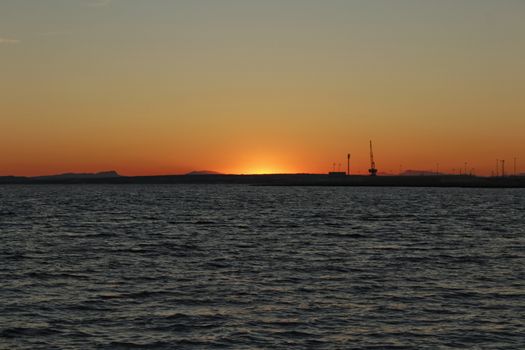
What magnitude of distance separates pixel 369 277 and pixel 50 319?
18.0m

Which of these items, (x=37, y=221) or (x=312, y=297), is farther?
(x=37, y=221)

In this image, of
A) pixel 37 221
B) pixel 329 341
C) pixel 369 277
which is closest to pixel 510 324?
pixel 329 341

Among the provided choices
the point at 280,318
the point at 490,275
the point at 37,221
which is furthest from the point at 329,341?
the point at 37,221

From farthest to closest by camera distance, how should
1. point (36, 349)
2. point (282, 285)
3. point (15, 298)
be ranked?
point (282, 285), point (15, 298), point (36, 349)

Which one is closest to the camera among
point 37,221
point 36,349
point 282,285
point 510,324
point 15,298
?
point 36,349

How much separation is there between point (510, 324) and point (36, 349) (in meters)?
17.5

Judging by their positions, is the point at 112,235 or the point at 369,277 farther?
the point at 112,235

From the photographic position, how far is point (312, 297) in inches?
1283

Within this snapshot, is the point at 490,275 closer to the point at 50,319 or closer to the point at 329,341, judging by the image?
the point at 329,341

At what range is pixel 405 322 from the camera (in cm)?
2733

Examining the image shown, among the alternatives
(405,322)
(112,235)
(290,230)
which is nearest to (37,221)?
(112,235)

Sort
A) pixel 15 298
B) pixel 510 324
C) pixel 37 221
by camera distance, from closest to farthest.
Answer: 1. pixel 510 324
2. pixel 15 298
3. pixel 37 221

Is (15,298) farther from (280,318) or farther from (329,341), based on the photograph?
(329,341)

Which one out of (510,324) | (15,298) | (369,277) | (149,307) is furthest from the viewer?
(369,277)
